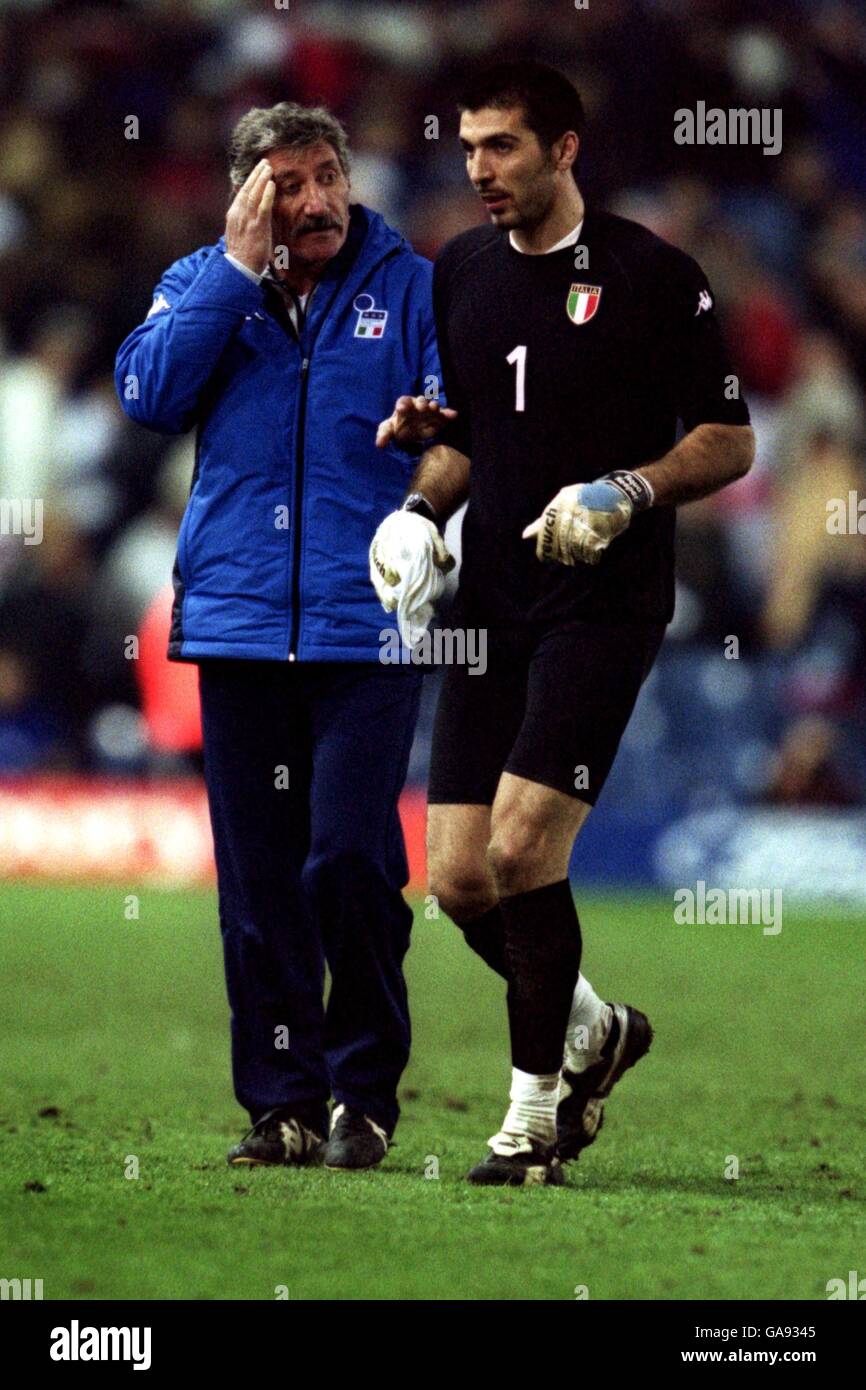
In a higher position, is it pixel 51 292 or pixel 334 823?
pixel 51 292

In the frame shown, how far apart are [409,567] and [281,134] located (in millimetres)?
1144

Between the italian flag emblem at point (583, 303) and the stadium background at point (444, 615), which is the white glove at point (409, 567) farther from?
the stadium background at point (444, 615)

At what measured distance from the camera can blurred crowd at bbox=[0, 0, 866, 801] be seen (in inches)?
587

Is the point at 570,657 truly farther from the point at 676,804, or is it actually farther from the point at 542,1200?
the point at 676,804

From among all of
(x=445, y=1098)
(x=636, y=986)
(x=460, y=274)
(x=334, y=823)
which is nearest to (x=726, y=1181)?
(x=334, y=823)

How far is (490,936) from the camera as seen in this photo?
610 cm

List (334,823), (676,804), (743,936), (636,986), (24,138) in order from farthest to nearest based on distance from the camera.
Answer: (24,138), (676,804), (743,936), (636,986), (334,823)

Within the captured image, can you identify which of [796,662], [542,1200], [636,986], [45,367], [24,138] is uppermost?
[24,138]

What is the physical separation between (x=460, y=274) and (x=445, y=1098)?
9.02ft

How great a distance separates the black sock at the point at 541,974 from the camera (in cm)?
567

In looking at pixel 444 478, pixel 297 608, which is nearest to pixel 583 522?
pixel 444 478

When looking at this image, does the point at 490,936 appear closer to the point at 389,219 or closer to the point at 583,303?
the point at 583,303

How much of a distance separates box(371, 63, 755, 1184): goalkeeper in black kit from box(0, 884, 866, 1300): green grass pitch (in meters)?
0.48

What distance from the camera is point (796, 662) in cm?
1436
